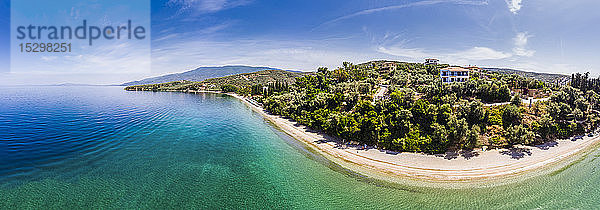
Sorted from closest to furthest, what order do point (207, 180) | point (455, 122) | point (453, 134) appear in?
point (207, 180) < point (453, 134) < point (455, 122)

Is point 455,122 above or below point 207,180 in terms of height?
above

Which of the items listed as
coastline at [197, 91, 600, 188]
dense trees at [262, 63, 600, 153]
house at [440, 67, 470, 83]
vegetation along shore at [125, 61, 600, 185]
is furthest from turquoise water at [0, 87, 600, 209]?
house at [440, 67, 470, 83]

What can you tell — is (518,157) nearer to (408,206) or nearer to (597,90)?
(408,206)

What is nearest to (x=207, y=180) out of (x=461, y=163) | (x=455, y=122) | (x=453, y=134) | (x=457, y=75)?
(x=461, y=163)

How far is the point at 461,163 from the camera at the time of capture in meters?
22.5

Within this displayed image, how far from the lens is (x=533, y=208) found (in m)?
16.4

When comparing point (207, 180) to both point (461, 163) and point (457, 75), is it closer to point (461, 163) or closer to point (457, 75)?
point (461, 163)

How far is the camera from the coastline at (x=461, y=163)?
20250 mm

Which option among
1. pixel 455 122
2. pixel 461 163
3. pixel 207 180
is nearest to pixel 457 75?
pixel 455 122

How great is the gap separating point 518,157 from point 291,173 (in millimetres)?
23197

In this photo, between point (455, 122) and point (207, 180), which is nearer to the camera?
point (207, 180)

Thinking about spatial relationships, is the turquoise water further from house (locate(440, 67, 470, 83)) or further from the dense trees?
house (locate(440, 67, 470, 83))

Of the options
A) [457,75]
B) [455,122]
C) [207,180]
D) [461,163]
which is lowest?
[207,180]

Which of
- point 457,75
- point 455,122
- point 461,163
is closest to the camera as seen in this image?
point 461,163
